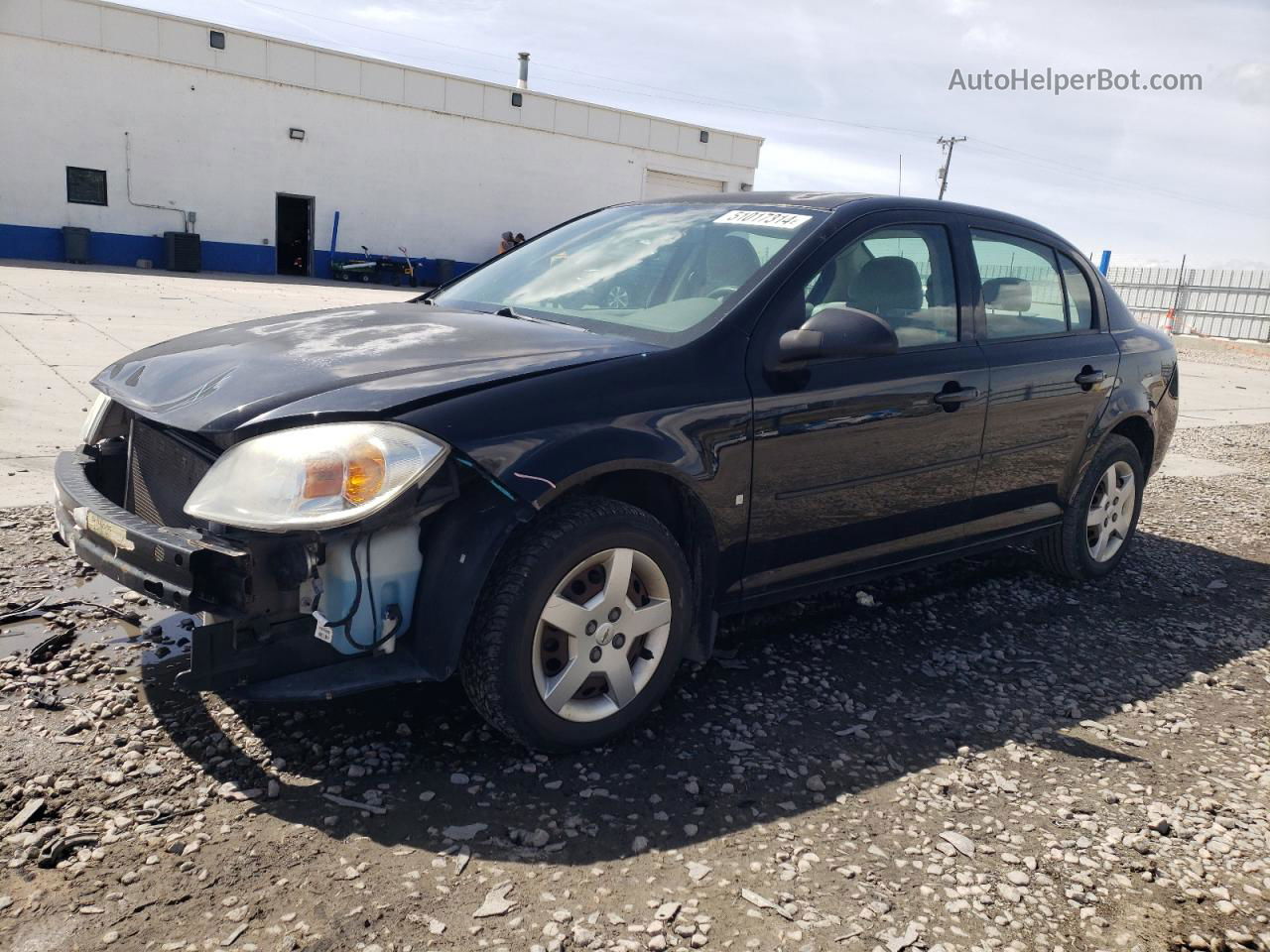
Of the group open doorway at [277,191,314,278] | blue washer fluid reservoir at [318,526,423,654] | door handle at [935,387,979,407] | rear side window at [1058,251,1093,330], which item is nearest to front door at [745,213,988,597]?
door handle at [935,387,979,407]

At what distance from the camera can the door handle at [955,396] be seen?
A: 3.82 metres

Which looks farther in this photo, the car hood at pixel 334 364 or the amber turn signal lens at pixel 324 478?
the car hood at pixel 334 364

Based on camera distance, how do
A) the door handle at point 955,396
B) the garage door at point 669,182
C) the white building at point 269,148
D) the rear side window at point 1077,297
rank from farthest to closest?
the garage door at point 669,182
the white building at point 269,148
the rear side window at point 1077,297
the door handle at point 955,396

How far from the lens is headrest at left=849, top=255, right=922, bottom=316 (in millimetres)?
3707

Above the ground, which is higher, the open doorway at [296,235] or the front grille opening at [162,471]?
the open doorway at [296,235]

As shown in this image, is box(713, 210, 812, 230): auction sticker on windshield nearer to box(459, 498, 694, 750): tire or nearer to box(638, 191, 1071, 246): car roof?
box(638, 191, 1071, 246): car roof

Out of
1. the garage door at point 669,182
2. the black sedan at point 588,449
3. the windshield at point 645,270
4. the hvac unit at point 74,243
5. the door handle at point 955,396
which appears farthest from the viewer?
the garage door at point 669,182

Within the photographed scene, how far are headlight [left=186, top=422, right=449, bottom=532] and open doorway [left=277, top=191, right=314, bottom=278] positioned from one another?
92.3 feet

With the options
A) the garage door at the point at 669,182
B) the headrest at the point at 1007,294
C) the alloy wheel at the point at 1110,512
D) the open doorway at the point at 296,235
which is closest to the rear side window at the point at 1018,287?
the headrest at the point at 1007,294

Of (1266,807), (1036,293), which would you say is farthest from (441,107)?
(1266,807)

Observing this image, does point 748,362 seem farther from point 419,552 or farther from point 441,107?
point 441,107

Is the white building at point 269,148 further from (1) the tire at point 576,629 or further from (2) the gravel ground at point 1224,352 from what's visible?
(1) the tire at point 576,629

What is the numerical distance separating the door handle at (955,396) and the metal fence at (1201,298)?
2864 centimetres

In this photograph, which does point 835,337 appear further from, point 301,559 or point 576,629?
point 301,559
